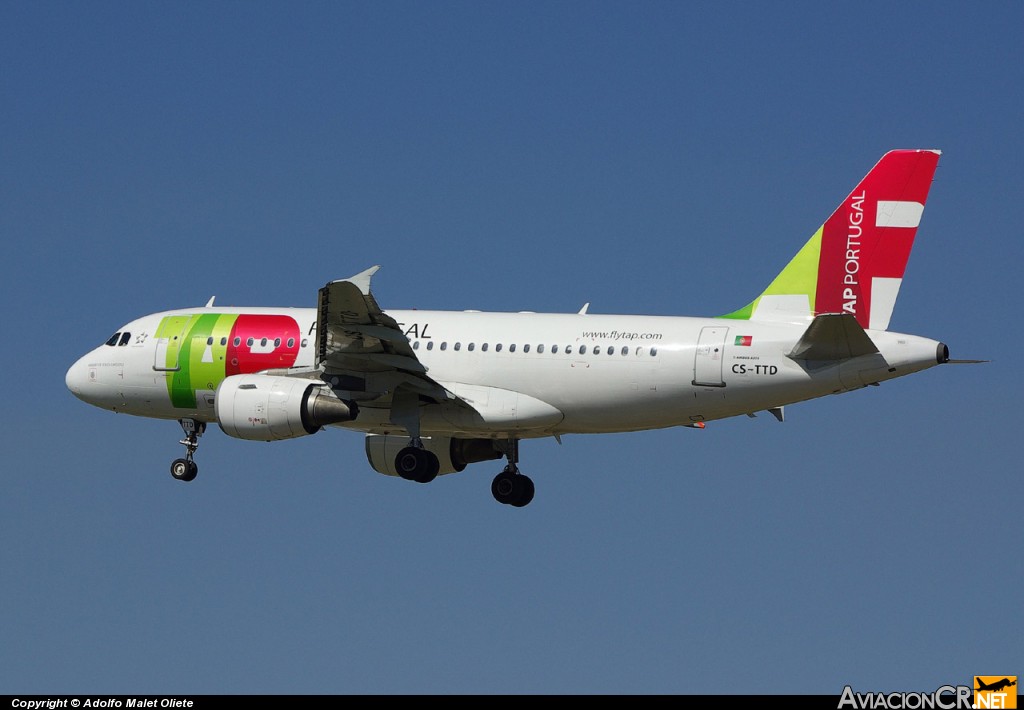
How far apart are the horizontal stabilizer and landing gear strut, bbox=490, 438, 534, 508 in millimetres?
10294

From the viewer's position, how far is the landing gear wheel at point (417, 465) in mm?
51844

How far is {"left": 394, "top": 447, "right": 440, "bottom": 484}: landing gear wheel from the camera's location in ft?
170

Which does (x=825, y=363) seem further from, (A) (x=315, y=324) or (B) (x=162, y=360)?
(B) (x=162, y=360)

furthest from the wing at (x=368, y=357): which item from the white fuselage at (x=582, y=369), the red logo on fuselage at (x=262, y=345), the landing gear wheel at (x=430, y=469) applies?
the red logo on fuselage at (x=262, y=345)

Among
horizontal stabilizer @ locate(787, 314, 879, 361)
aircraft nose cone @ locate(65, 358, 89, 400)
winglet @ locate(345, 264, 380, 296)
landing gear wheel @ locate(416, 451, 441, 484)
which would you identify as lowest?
landing gear wheel @ locate(416, 451, 441, 484)

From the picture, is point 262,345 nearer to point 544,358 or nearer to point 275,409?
point 275,409

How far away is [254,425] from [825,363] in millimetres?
14549

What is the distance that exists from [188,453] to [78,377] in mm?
3960

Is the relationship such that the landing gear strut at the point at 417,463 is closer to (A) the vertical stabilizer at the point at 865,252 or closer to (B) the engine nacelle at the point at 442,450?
(B) the engine nacelle at the point at 442,450

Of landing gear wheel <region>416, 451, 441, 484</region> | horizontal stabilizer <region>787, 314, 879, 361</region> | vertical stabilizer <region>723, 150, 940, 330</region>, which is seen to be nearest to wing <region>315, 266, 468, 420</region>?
landing gear wheel <region>416, 451, 441, 484</region>

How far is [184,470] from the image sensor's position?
54938mm

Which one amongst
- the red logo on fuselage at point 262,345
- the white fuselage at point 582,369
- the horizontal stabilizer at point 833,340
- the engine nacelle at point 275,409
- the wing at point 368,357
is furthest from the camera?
the red logo on fuselage at point 262,345

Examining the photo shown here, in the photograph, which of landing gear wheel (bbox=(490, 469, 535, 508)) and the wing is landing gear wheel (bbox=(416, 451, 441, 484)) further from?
landing gear wheel (bbox=(490, 469, 535, 508))

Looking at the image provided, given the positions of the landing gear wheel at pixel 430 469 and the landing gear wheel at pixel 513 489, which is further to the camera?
the landing gear wheel at pixel 513 489
